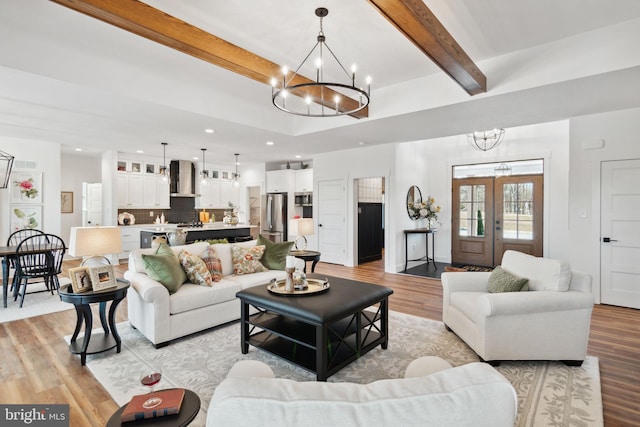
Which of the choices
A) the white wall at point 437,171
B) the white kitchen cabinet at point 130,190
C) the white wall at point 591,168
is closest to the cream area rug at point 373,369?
the white wall at point 591,168

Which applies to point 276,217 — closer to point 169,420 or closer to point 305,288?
point 305,288

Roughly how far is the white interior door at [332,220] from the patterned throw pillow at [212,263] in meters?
3.94

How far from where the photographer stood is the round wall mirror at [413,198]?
7.23 metres

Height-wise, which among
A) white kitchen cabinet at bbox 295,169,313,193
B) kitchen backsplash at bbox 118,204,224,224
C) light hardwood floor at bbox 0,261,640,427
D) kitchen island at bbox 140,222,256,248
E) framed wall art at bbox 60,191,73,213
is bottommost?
light hardwood floor at bbox 0,261,640,427

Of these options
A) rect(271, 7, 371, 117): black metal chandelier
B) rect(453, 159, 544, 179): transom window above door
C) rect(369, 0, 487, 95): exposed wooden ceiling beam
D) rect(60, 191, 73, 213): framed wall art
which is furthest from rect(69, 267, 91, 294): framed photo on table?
rect(453, 159, 544, 179): transom window above door

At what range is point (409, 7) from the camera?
229 cm

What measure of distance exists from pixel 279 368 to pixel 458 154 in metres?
6.48

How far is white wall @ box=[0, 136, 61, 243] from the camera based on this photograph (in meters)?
6.26

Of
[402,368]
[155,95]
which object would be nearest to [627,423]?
[402,368]

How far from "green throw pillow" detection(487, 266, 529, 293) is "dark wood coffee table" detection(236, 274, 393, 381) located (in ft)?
3.27

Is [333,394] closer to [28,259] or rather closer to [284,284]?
[284,284]

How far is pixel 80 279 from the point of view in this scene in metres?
2.90

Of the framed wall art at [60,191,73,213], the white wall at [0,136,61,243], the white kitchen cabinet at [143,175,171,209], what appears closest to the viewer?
the white wall at [0,136,61,243]

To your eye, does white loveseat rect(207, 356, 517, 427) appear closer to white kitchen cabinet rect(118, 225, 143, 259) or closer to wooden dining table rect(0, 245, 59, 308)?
wooden dining table rect(0, 245, 59, 308)
